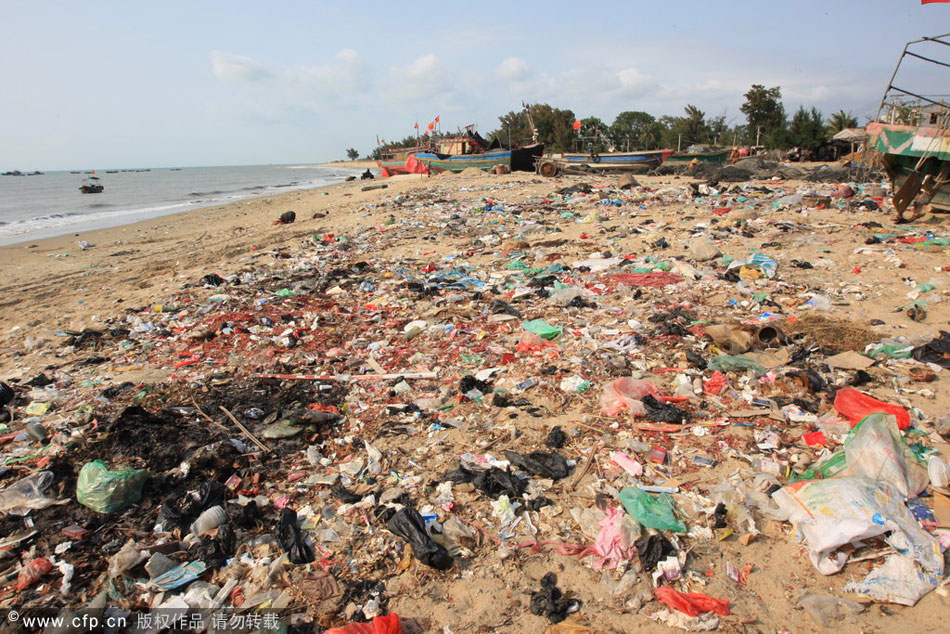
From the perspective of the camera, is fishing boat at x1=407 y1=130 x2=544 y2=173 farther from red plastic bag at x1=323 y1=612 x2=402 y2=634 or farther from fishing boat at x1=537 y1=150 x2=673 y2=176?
red plastic bag at x1=323 y1=612 x2=402 y2=634

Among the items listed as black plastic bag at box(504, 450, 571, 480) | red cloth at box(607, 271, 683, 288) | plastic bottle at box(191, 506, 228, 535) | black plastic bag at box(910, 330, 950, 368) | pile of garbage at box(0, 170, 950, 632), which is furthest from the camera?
red cloth at box(607, 271, 683, 288)

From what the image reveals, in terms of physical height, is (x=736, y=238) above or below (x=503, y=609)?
above

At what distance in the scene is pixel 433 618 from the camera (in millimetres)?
1992

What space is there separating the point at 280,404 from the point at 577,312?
304cm

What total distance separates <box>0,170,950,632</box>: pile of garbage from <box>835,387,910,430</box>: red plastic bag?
0.5 inches

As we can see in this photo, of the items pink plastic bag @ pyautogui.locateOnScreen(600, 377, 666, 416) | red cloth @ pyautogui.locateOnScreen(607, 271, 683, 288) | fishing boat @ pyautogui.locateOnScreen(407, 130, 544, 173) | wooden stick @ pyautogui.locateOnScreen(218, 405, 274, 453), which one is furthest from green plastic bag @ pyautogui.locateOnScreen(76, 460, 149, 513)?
fishing boat @ pyautogui.locateOnScreen(407, 130, 544, 173)

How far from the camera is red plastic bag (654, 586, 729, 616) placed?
1916mm

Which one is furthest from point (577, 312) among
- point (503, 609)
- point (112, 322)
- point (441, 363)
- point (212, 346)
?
point (112, 322)

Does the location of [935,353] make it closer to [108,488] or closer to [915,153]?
[108,488]

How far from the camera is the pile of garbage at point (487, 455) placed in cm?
207

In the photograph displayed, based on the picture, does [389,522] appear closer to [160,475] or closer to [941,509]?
[160,475]

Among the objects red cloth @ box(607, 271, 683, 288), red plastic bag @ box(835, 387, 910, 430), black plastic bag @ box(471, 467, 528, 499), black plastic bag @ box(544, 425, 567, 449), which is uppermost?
red cloth @ box(607, 271, 683, 288)

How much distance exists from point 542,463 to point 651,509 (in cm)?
65

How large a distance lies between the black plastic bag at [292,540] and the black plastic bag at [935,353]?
438cm
